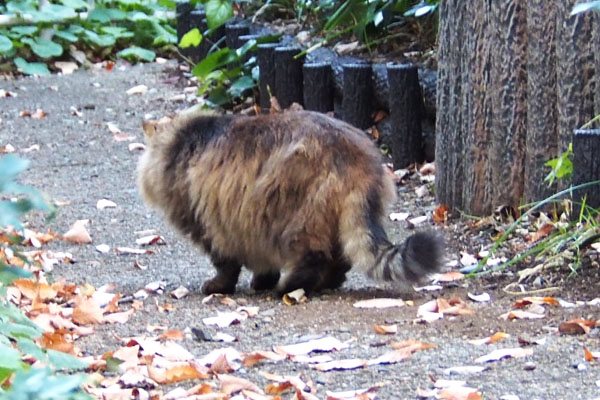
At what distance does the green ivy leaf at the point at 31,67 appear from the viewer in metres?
11.7

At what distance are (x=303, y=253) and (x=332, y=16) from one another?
4153 millimetres

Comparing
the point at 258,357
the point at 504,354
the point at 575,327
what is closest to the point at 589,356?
the point at 504,354

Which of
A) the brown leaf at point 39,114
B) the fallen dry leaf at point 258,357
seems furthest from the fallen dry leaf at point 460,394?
the brown leaf at point 39,114

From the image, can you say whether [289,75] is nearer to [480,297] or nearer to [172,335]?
[480,297]

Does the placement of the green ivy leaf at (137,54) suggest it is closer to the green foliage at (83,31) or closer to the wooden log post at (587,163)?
the green foliage at (83,31)

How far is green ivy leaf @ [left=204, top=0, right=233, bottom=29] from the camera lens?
31.2 feet

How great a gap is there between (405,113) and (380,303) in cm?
272

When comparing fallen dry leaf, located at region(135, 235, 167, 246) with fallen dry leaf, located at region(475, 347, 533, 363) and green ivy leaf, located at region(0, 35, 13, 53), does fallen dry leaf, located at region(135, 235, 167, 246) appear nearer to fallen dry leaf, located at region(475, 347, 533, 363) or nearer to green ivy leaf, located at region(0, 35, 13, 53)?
fallen dry leaf, located at region(475, 347, 533, 363)

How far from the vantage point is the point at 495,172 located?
5547 mm

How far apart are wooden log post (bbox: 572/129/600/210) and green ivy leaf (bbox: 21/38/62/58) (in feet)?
27.1

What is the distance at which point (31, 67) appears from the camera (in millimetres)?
11758

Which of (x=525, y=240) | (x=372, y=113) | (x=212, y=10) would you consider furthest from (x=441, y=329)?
(x=212, y=10)

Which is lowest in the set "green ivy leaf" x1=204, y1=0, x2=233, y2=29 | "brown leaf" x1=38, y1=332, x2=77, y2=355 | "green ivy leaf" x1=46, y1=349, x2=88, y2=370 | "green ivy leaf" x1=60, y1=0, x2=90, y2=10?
"brown leaf" x1=38, y1=332, x2=77, y2=355

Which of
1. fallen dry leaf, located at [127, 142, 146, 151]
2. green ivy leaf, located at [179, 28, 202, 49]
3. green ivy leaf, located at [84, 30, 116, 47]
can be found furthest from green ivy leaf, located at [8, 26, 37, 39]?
fallen dry leaf, located at [127, 142, 146, 151]
